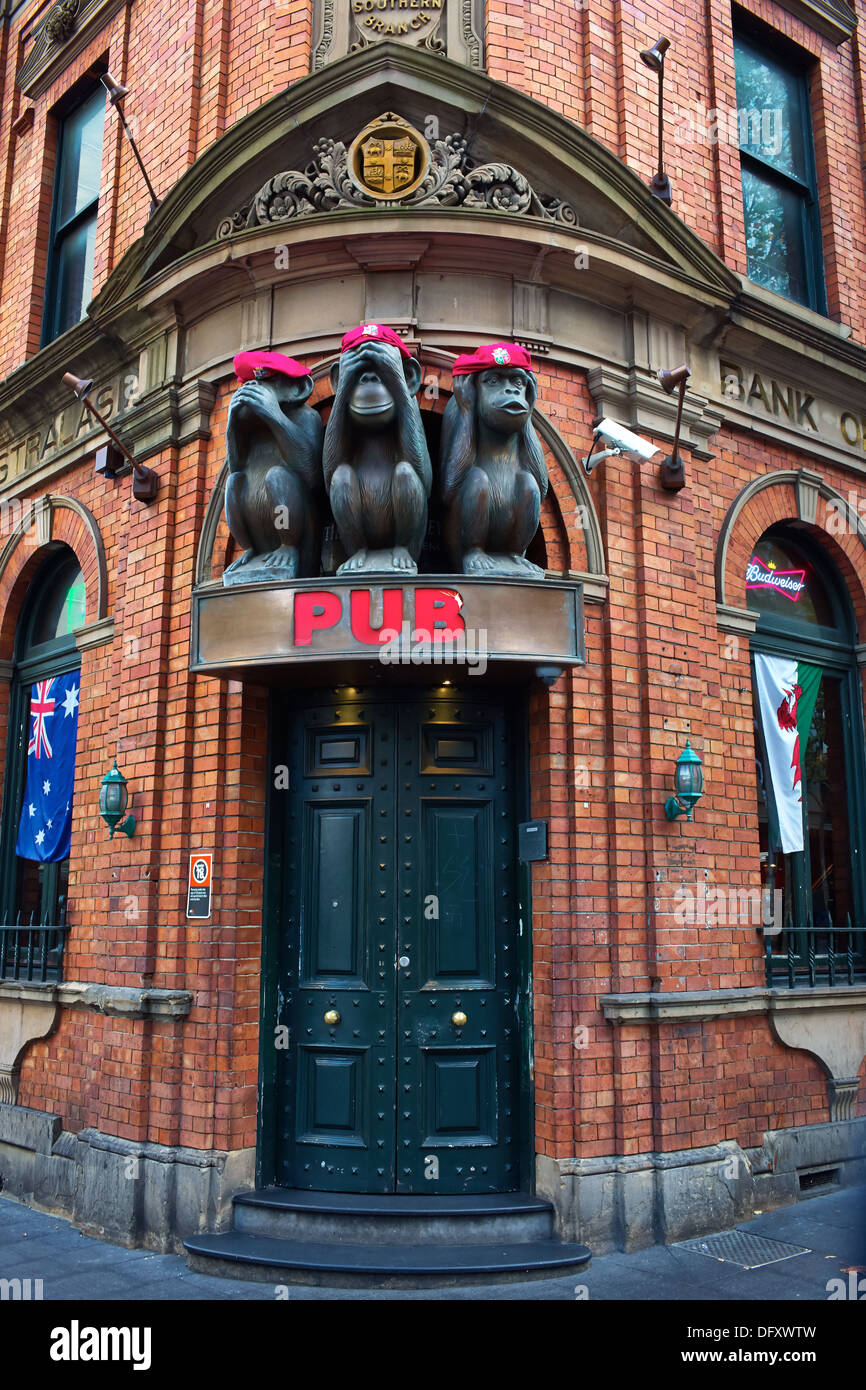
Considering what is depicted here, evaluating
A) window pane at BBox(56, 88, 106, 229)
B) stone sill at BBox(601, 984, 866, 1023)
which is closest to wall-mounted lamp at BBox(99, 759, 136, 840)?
stone sill at BBox(601, 984, 866, 1023)

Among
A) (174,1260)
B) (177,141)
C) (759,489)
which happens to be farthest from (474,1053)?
(177,141)

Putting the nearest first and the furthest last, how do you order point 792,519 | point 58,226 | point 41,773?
point 792,519 → point 41,773 → point 58,226

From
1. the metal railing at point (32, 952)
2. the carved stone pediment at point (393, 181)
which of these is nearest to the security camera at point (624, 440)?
the carved stone pediment at point (393, 181)

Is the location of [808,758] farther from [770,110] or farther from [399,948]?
[770,110]

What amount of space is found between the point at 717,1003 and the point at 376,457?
4036 mm

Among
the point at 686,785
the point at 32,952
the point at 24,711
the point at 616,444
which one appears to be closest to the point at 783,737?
the point at 686,785

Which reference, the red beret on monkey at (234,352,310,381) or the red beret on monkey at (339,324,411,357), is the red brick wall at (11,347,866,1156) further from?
the red beret on monkey at (234,352,310,381)

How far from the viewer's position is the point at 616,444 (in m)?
6.88

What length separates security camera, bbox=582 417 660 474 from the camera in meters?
6.79

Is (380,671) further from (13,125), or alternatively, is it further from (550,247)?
(13,125)

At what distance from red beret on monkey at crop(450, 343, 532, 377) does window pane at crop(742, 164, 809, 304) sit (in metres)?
3.89

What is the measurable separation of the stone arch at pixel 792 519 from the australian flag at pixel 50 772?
5.13 m

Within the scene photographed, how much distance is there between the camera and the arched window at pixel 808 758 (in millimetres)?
8141

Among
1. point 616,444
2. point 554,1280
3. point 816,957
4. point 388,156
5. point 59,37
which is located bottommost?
point 554,1280
